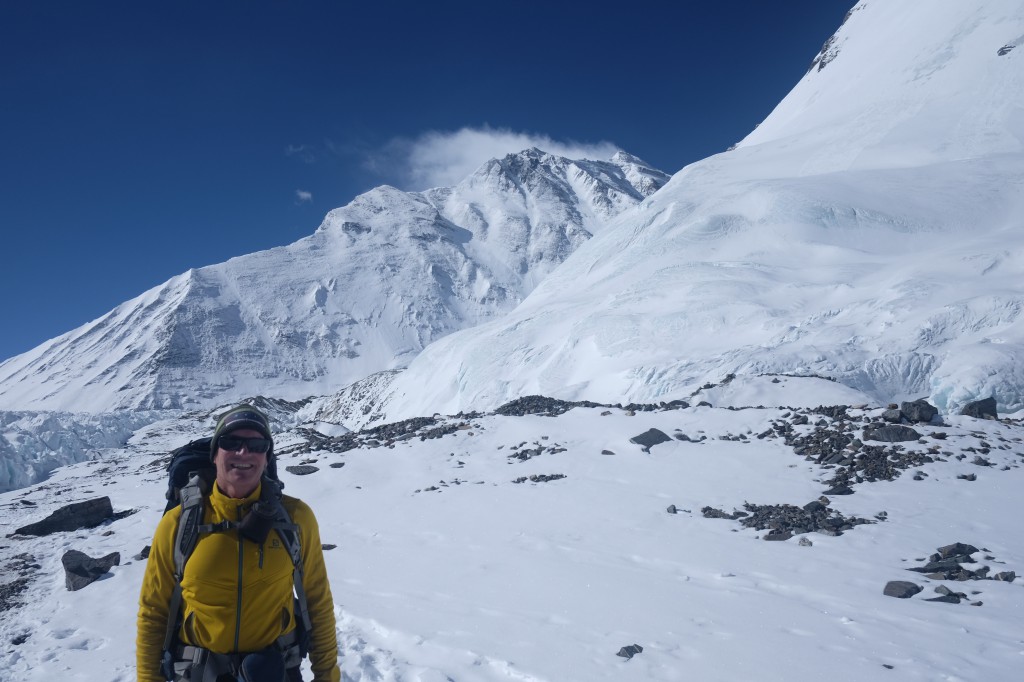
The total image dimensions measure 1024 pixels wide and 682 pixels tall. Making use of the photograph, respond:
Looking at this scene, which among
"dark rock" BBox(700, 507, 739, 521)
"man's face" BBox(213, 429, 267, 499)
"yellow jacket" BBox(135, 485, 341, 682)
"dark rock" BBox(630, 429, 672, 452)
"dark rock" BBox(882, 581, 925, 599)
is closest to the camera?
"yellow jacket" BBox(135, 485, 341, 682)

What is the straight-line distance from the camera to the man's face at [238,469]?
3.42 metres

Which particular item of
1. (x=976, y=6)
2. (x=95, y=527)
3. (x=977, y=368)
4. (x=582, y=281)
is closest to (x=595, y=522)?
(x=95, y=527)

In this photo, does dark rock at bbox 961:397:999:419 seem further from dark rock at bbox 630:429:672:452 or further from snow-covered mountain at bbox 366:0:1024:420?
dark rock at bbox 630:429:672:452

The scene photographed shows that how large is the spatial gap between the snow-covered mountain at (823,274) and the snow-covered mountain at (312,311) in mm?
52610

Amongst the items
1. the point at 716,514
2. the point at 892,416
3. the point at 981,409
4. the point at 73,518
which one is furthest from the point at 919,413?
the point at 73,518

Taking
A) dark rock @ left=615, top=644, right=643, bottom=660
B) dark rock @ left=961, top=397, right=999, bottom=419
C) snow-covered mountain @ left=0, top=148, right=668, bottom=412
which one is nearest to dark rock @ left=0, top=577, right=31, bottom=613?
dark rock @ left=615, top=644, right=643, bottom=660

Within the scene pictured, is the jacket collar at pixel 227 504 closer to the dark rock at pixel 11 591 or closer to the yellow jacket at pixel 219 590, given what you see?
the yellow jacket at pixel 219 590

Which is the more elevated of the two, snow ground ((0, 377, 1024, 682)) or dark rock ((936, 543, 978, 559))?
snow ground ((0, 377, 1024, 682))

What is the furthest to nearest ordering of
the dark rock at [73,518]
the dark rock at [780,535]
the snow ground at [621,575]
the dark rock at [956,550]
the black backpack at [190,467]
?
the dark rock at [73,518] → the dark rock at [780,535] → the dark rock at [956,550] → the snow ground at [621,575] → the black backpack at [190,467]

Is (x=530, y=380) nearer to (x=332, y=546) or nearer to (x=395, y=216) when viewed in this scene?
(x=332, y=546)

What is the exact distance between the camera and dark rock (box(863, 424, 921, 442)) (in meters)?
14.8

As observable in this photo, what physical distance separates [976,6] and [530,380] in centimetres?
8259

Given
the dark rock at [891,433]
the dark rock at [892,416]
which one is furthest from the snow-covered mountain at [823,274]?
the dark rock at [891,433]

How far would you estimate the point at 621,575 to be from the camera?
8609mm
